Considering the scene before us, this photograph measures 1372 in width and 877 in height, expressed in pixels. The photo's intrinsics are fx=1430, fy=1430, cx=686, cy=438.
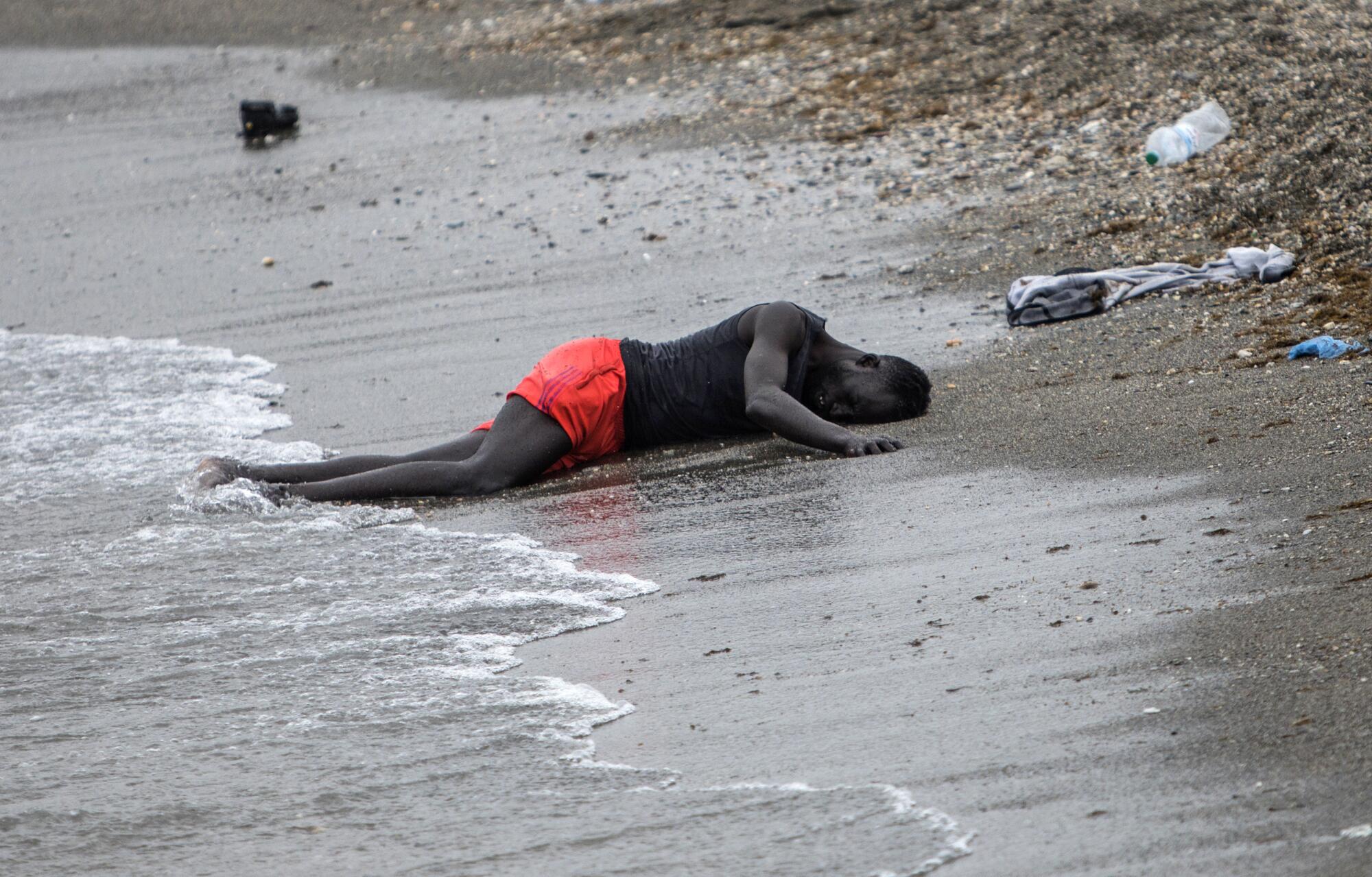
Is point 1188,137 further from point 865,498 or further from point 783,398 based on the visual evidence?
point 865,498

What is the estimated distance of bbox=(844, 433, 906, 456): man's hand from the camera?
5.48 metres

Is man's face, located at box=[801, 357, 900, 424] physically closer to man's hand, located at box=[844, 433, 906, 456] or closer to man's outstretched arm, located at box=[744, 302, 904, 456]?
man's outstretched arm, located at box=[744, 302, 904, 456]

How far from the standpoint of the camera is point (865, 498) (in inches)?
198

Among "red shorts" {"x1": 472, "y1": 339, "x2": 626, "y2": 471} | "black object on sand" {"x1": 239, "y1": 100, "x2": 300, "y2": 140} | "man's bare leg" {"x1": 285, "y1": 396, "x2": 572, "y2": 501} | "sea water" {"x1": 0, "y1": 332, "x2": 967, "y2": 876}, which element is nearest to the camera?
"sea water" {"x1": 0, "y1": 332, "x2": 967, "y2": 876}

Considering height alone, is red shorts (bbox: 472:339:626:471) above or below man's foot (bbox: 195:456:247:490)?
above

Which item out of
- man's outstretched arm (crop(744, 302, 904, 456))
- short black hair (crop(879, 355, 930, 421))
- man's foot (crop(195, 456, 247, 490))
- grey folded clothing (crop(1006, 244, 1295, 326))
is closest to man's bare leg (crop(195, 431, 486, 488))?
man's foot (crop(195, 456, 247, 490))

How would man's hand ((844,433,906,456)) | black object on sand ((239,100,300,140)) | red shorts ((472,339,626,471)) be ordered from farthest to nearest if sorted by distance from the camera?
black object on sand ((239,100,300,140)) → red shorts ((472,339,626,471)) → man's hand ((844,433,906,456))

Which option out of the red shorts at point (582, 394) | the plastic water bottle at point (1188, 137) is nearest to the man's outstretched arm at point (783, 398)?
the red shorts at point (582, 394)

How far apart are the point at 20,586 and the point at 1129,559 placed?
12.0 ft

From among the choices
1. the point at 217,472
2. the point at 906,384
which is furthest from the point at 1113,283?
the point at 217,472

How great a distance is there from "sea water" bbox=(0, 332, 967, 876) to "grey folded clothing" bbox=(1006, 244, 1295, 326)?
3.10m

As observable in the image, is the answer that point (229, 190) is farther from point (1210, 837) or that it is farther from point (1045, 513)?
point (1210, 837)

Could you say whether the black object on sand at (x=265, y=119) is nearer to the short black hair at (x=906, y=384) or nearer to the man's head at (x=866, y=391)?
the man's head at (x=866, y=391)

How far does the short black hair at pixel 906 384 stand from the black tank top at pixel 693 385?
335 millimetres
